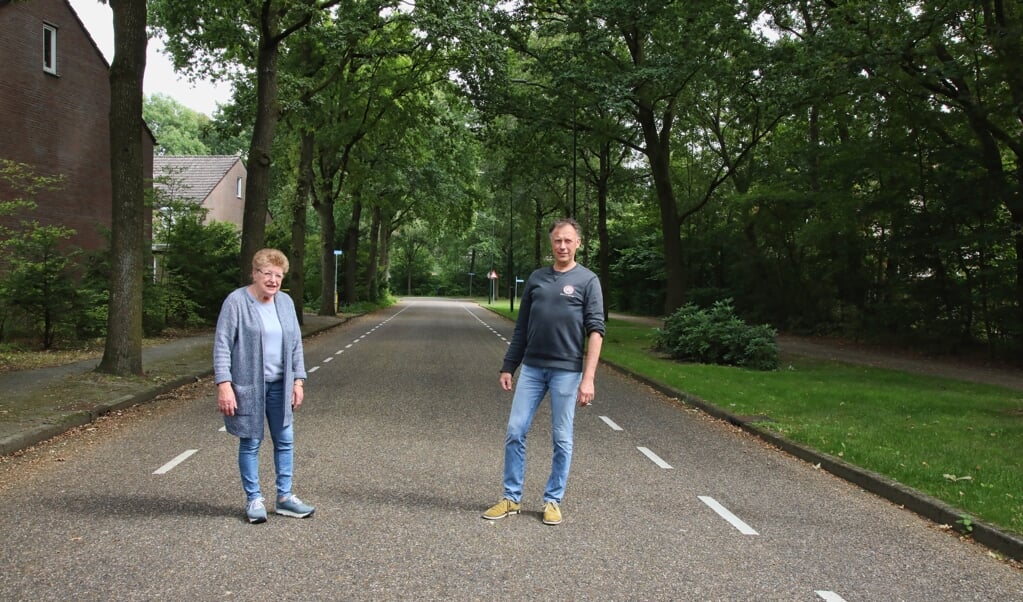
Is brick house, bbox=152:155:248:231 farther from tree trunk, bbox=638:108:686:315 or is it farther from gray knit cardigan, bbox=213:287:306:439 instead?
gray knit cardigan, bbox=213:287:306:439

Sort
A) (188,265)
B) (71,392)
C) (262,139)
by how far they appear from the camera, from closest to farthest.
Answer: (71,392) < (262,139) < (188,265)

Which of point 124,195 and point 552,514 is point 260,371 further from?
point 124,195

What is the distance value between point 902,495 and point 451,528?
3.64m

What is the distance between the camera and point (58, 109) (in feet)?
71.9

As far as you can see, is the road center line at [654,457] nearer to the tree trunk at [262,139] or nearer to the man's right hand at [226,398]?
the man's right hand at [226,398]

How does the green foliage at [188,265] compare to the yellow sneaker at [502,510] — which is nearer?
the yellow sneaker at [502,510]

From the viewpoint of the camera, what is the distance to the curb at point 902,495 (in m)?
4.76

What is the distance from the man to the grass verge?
114 inches

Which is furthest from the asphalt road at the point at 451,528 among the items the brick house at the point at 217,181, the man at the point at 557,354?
the brick house at the point at 217,181

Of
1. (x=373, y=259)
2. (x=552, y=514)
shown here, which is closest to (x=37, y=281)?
(x=552, y=514)

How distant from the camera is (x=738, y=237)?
102ft

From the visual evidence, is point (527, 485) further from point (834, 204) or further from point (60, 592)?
point (834, 204)

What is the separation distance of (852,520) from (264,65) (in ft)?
49.2

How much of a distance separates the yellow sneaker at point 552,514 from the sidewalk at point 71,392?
16.7 feet
